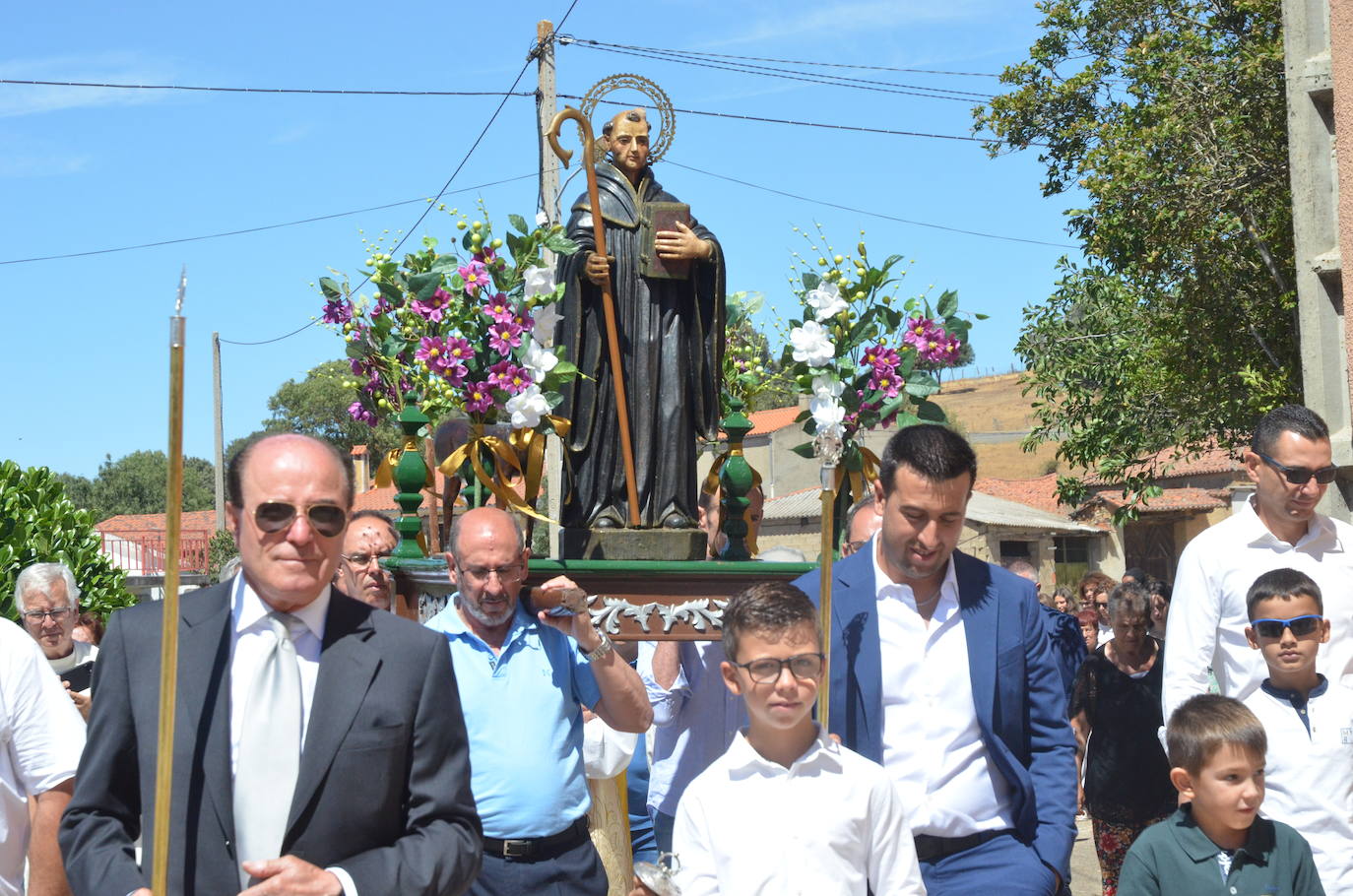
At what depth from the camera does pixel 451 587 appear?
574 centimetres

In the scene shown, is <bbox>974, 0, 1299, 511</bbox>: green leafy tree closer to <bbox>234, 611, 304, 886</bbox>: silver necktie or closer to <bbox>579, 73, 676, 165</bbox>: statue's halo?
<bbox>579, 73, 676, 165</bbox>: statue's halo

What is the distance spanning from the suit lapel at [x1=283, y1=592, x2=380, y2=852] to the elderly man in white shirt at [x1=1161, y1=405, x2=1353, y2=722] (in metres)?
2.97

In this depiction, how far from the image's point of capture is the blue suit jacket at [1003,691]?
13.3 ft

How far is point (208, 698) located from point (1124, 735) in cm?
507

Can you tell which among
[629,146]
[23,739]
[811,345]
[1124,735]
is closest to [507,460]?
[811,345]

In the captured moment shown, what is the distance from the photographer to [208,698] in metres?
3.08

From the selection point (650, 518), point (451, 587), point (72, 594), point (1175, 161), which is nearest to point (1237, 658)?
point (650, 518)

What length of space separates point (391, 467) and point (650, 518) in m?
1.16

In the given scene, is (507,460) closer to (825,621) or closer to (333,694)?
(825,621)

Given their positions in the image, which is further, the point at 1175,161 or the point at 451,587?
the point at 1175,161

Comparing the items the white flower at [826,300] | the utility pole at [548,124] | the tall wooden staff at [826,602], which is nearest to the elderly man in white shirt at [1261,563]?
the tall wooden staff at [826,602]

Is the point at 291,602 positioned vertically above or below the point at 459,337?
below

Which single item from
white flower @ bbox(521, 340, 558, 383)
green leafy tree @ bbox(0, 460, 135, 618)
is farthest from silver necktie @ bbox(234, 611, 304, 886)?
green leafy tree @ bbox(0, 460, 135, 618)

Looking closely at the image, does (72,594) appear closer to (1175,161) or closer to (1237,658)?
(1237,658)
